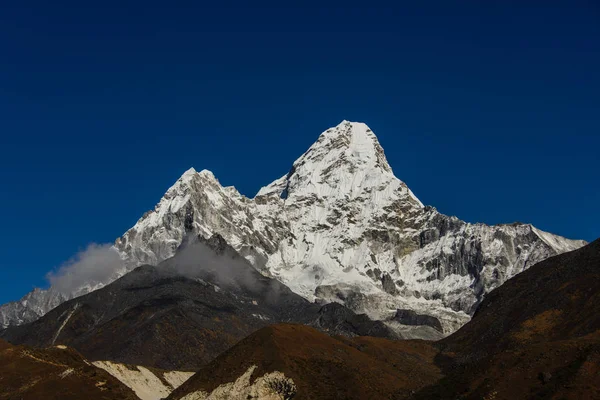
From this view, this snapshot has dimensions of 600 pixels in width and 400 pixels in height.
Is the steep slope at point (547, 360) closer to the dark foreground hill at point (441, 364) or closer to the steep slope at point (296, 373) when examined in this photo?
the dark foreground hill at point (441, 364)

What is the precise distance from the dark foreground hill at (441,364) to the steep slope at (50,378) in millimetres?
15324

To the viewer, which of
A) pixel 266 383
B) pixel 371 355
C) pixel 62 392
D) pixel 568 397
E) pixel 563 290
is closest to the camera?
pixel 568 397

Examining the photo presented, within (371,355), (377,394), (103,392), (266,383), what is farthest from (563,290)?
(103,392)

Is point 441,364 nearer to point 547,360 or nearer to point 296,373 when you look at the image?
point 296,373

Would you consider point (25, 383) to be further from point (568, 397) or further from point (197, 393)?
point (568, 397)

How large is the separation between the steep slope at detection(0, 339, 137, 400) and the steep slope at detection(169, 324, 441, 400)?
14607mm

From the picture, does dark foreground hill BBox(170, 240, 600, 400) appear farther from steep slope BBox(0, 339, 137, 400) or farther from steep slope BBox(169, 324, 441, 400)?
steep slope BBox(0, 339, 137, 400)

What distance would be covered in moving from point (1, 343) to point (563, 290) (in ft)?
395

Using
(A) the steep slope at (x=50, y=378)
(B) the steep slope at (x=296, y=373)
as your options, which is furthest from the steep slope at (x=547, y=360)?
(A) the steep slope at (x=50, y=378)

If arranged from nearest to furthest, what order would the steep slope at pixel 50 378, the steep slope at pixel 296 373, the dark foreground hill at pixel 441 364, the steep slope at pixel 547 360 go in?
1. the steep slope at pixel 547 360
2. the dark foreground hill at pixel 441 364
3. the steep slope at pixel 296 373
4. the steep slope at pixel 50 378

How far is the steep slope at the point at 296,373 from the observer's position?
5325 inches

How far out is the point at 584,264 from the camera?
7825 inches

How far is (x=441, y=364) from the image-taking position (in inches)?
7515

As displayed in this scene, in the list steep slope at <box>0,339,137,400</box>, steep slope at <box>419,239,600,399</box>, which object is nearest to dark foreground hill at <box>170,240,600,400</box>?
steep slope at <box>419,239,600,399</box>
